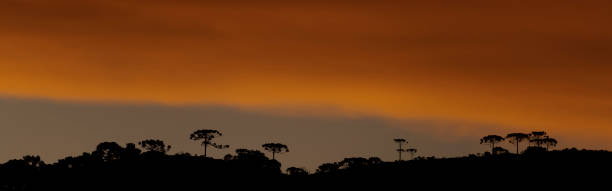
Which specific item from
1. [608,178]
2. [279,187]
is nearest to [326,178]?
[279,187]

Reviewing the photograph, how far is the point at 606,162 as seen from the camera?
18000 cm

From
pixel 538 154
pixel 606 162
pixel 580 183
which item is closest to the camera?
pixel 580 183

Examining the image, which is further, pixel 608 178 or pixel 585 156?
pixel 585 156

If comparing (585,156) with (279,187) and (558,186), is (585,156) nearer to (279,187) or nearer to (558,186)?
(558,186)

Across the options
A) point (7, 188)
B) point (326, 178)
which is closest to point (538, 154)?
point (326, 178)

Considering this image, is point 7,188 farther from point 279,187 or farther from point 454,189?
point 454,189

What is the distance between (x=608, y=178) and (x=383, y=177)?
133ft

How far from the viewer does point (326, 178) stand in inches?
7790

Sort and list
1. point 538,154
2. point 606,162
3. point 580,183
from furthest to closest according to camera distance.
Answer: point 538,154, point 606,162, point 580,183

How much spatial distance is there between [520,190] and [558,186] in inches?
230

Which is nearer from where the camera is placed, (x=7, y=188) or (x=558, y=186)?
(x=558, y=186)

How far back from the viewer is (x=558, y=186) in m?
166

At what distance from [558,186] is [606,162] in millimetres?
17749

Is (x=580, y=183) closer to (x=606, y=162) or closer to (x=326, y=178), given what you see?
(x=606, y=162)
